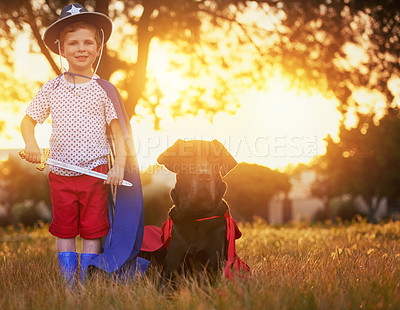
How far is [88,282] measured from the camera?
3.21 metres

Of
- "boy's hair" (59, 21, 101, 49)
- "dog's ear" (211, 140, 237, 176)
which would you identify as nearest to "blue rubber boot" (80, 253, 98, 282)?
"dog's ear" (211, 140, 237, 176)

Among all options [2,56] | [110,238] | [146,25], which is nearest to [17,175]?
[2,56]

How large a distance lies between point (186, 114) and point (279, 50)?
1.96m

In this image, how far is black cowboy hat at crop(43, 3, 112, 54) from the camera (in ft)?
12.1

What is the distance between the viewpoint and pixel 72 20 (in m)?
3.73

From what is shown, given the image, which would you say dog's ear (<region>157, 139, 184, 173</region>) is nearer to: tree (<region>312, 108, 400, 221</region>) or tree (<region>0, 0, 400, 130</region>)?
tree (<region>0, 0, 400, 130</region>)

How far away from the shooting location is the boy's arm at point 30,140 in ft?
11.4

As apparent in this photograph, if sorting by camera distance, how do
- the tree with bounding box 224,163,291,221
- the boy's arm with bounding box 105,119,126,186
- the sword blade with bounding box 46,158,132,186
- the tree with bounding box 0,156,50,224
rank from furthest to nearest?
the tree with bounding box 224,163,291,221, the tree with bounding box 0,156,50,224, the boy's arm with bounding box 105,119,126,186, the sword blade with bounding box 46,158,132,186

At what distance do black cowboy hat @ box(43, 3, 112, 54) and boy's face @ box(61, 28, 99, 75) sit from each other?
3.8 inches

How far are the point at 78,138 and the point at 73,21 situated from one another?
99 centimetres

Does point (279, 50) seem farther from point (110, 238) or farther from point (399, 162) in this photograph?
point (399, 162)

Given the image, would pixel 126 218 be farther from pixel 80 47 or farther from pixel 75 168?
pixel 80 47

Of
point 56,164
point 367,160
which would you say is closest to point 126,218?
point 56,164

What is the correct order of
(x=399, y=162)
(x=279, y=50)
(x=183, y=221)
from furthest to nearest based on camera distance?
(x=399, y=162) < (x=279, y=50) < (x=183, y=221)
